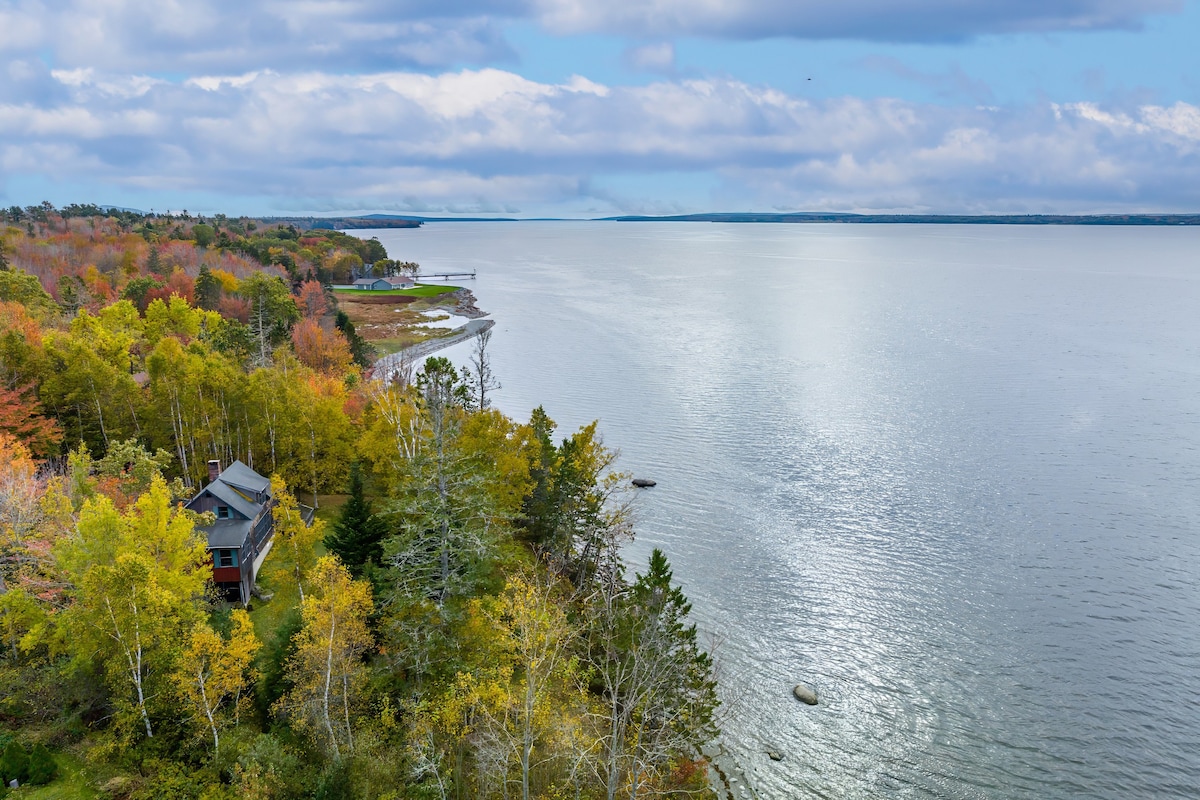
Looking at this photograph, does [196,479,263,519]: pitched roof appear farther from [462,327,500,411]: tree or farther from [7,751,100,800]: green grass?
[462,327,500,411]: tree

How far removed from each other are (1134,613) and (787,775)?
24.4 m

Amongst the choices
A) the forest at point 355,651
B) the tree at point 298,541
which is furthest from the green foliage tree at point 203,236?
the tree at point 298,541

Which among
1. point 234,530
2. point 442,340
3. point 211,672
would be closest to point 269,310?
point 442,340

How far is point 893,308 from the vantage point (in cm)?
14588

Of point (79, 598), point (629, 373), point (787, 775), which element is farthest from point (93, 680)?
point (629, 373)

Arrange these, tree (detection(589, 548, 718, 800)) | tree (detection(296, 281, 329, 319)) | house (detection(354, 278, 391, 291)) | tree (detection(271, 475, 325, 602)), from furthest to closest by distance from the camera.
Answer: house (detection(354, 278, 391, 291)), tree (detection(296, 281, 329, 319)), tree (detection(271, 475, 325, 602)), tree (detection(589, 548, 718, 800))

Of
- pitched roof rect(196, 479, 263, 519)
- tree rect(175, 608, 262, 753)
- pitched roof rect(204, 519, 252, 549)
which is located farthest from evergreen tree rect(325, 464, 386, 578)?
tree rect(175, 608, 262, 753)

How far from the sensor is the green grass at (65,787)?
23.4 meters

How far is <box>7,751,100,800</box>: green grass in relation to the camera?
76.8 feet

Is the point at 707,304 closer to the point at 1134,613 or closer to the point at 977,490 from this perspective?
the point at 977,490

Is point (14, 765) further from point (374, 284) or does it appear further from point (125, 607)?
point (374, 284)

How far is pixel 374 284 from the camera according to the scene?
178 meters

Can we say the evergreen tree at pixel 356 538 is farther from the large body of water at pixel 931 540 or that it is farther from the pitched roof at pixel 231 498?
the large body of water at pixel 931 540

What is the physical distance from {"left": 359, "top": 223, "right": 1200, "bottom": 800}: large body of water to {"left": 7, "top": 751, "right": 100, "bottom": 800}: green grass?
24.5 m
